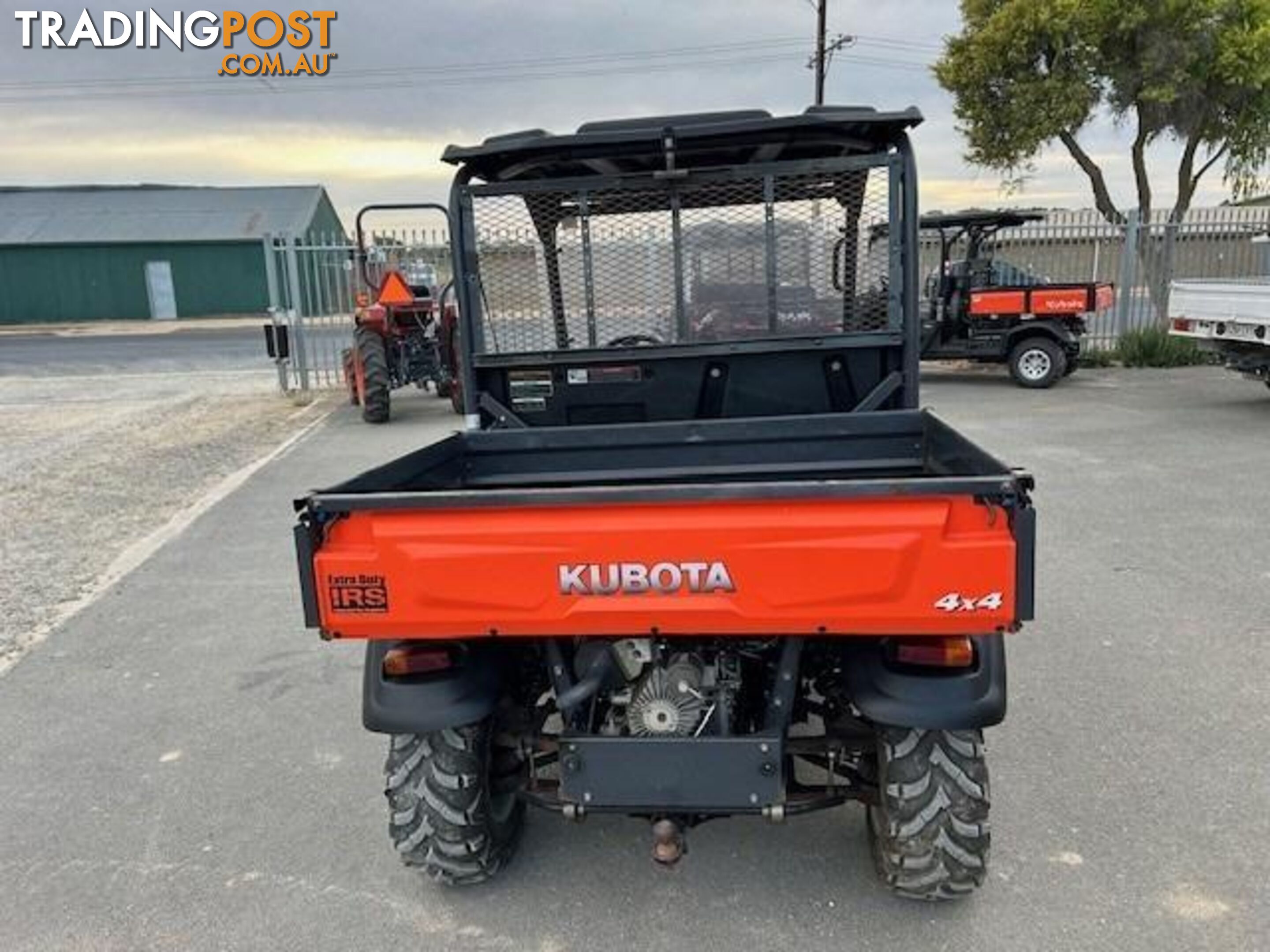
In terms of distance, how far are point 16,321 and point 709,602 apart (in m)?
43.1

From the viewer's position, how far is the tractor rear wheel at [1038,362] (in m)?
13.4

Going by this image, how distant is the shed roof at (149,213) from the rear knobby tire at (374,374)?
2596 cm

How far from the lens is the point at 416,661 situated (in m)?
2.68

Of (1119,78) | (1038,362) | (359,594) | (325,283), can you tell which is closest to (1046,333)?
(1038,362)

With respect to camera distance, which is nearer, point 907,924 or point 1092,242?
point 907,924

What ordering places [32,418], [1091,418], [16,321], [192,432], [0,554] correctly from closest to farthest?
[0,554], [1091,418], [192,432], [32,418], [16,321]

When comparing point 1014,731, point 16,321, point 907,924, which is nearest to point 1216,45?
point 1014,731

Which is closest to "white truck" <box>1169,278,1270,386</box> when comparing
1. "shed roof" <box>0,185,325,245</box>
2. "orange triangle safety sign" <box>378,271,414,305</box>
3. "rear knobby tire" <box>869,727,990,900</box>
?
"orange triangle safety sign" <box>378,271,414,305</box>

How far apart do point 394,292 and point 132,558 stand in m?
6.60

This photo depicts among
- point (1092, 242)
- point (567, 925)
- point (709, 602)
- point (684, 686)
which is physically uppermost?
point (1092, 242)

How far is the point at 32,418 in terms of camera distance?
44.9 ft

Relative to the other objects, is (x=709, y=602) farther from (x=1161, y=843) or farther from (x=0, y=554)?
(x=0, y=554)

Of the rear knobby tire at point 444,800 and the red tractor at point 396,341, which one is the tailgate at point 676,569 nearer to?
the rear knobby tire at point 444,800

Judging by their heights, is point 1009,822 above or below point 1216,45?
below
